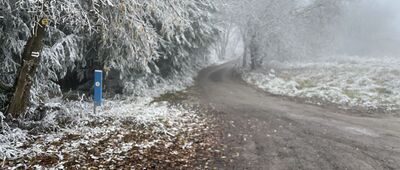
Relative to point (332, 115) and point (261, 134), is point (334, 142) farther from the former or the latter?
point (332, 115)

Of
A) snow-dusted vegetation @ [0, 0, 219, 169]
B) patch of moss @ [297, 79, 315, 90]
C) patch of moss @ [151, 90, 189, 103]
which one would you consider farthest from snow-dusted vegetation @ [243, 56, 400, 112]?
snow-dusted vegetation @ [0, 0, 219, 169]

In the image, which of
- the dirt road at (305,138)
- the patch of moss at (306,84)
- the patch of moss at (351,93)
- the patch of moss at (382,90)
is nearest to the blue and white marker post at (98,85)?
the dirt road at (305,138)

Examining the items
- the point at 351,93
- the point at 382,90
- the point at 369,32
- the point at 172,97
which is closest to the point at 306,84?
the point at 351,93

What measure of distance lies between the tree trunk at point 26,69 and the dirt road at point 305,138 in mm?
4229

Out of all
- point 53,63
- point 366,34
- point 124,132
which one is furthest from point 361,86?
point 366,34

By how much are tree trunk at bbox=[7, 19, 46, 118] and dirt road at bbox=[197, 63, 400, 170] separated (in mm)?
4229

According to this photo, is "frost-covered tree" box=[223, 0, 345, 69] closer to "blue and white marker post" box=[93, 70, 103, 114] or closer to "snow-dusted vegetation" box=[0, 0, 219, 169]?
"snow-dusted vegetation" box=[0, 0, 219, 169]

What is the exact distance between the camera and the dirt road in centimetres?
543

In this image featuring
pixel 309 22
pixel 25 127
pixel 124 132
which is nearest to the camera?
pixel 25 127

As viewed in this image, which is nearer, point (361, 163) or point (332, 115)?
point (361, 163)

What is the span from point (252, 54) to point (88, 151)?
70.4 feet

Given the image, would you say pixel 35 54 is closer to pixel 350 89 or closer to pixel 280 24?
pixel 350 89

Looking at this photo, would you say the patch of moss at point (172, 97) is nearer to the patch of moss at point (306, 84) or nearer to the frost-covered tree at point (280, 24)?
the patch of moss at point (306, 84)

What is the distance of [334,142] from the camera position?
664 centimetres
